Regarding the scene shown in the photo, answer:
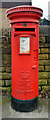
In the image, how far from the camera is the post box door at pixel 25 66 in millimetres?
2070

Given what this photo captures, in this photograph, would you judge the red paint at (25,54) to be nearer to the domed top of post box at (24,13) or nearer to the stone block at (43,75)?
the domed top of post box at (24,13)

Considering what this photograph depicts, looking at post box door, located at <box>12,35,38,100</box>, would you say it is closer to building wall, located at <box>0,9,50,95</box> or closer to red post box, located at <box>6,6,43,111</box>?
red post box, located at <box>6,6,43,111</box>

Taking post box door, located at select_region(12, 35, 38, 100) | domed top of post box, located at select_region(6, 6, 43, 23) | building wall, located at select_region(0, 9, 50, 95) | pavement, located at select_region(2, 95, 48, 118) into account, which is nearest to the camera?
domed top of post box, located at select_region(6, 6, 43, 23)

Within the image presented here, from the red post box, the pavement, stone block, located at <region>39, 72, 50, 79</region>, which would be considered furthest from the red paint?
stone block, located at <region>39, 72, 50, 79</region>

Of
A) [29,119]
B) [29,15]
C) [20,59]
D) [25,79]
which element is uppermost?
[29,15]

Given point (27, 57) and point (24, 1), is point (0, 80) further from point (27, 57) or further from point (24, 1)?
point (24, 1)

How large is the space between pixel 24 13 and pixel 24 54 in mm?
787

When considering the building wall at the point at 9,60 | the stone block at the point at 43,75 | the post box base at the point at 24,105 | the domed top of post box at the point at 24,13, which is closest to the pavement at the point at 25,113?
the post box base at the point at 24,105

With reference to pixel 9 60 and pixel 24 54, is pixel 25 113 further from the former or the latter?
pixel 9 60

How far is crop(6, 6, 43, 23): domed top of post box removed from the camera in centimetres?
192

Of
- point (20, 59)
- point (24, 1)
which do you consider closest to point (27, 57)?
point (20, 59)

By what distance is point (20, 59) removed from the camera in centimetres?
213

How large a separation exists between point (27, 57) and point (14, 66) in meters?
0.38

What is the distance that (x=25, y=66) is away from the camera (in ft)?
6.99
